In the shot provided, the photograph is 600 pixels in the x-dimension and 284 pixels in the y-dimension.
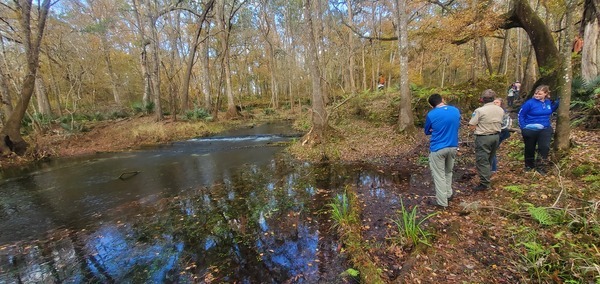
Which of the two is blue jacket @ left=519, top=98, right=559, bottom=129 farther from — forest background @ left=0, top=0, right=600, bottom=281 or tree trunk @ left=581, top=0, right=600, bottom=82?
tree trunk @ left=581, top=0, right=600, bottom=82

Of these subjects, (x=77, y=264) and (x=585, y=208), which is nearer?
(x=585, y=208)

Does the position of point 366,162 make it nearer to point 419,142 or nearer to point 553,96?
point 419,142

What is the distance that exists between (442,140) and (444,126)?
0.23 meters

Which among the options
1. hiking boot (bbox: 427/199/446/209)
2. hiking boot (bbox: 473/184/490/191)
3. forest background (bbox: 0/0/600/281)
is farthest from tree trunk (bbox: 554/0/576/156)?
hiking boot (bbox: 427/199/446/209)

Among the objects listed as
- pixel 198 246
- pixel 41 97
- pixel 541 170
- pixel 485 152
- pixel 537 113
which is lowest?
pixel 198 246

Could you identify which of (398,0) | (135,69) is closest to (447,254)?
(398,0)

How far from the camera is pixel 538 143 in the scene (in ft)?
15.5

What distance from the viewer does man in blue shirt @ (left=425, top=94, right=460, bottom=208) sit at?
4082 mm

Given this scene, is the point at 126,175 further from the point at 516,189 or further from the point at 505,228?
the point at 516,189

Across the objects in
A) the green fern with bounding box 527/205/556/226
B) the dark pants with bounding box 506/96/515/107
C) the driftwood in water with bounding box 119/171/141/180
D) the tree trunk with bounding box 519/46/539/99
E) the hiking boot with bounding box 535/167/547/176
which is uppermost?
the tree trunk with bounding box 519/46/539/99

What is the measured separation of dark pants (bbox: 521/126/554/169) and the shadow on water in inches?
93.4

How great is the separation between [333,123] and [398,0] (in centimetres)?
669

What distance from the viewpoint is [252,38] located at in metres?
34.7

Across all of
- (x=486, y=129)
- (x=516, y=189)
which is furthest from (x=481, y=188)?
(x=486, y=129)
